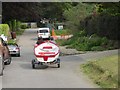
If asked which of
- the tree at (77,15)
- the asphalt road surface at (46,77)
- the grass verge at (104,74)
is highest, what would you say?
the tree at (77,15)

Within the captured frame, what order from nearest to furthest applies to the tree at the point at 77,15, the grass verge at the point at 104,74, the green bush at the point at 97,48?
the grass verge at the point at 104,74 < the green bush at the point at 97,48 < the tree at the point at 77,15

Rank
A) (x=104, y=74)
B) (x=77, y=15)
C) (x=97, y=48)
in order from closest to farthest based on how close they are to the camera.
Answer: (x=104, y=74)
(x=97, y=48)
(x=77, y=15)

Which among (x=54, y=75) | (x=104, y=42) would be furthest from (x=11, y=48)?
(x=54, y=75)

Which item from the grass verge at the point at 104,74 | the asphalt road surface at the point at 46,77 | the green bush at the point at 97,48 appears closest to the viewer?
the grass verge at the point at 104,74

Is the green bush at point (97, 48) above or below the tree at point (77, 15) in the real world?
below

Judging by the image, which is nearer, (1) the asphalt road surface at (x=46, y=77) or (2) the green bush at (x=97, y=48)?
(1) the asphalt road surface at (x=46, y=77)

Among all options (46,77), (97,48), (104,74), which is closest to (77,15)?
(97,48)

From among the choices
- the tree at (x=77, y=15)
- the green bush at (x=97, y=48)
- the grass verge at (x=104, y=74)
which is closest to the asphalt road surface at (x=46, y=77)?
the grass verge at (x=104, y=74)

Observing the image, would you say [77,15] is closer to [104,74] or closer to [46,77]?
[46,77]

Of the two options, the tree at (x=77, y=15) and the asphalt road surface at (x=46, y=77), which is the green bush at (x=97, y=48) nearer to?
the asphalt road surface at (x=46, y=77)

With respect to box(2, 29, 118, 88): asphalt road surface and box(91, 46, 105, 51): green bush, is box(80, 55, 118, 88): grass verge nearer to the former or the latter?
box(2, 29, 118, 88): asphalt road surface

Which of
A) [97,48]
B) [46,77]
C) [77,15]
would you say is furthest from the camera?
[77,15]

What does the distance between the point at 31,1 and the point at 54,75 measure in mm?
47309

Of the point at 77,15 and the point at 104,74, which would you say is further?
the point at 77,15
